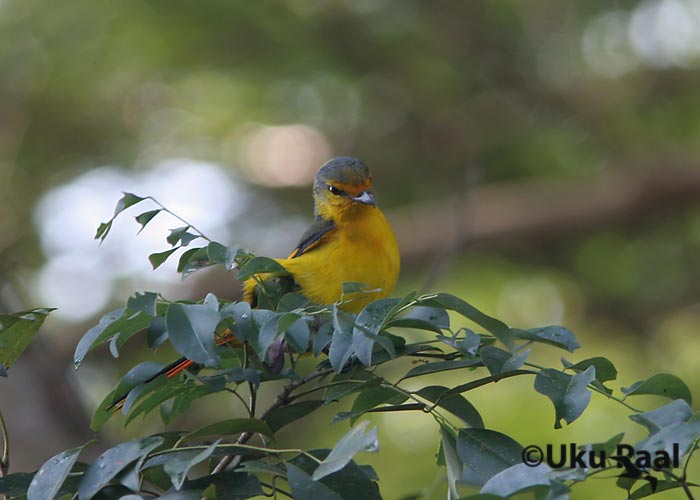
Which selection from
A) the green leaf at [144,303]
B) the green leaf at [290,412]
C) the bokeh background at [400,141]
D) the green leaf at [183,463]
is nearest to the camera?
the green leaf at [183,463]

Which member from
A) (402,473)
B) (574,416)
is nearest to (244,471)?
(574,416)

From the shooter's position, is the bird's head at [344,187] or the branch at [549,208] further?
the branch at [549,208]

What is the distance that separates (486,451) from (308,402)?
1.14ft

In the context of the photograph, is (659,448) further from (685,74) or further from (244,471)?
(685,74)

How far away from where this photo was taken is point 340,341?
1.58 m

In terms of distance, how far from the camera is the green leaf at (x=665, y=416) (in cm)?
143

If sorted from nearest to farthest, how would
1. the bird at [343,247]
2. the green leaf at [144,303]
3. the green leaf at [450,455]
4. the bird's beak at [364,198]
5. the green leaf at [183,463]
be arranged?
the green leaf at [183,463], the green leaf at [144,303], the green leaf at [450,455], the bird at [343,247], the bird's beak at [364,198]

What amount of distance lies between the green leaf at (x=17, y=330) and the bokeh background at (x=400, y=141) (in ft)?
12.7

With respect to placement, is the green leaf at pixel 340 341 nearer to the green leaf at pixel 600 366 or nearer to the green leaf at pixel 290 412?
the green leaf at pixel 290 412

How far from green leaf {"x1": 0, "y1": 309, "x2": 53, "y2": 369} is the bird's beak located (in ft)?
5.36

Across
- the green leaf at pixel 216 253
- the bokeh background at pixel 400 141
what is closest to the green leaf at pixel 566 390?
the green leaf at pixel 216 253

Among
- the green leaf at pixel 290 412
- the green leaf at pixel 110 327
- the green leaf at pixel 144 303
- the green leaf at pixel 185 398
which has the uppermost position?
the green leaf at pixel 144 303

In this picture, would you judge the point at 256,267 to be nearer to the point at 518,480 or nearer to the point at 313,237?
the point at 518,480

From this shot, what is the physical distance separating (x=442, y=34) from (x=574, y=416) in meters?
4.92
